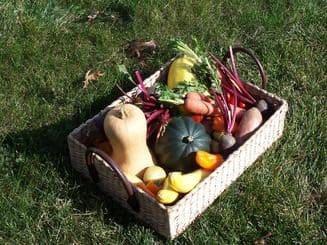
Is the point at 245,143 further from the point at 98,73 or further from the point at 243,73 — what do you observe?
Answer: the point at 98,73

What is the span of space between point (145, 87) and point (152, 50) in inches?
34.6

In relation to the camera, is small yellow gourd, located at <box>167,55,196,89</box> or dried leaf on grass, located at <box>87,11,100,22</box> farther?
dried leaf on grass, located at <box>87,11,100,22</box>

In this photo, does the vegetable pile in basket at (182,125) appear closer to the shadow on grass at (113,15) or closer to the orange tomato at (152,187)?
the orange tomato at (152,187)

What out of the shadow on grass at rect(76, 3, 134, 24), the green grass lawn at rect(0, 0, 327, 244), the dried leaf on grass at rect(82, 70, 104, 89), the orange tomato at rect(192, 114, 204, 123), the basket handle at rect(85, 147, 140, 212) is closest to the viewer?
the basket handle at rect(85, 147, 140, 212)

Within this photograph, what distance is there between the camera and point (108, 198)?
12.8 ft

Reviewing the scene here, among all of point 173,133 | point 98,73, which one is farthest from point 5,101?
point 173,133

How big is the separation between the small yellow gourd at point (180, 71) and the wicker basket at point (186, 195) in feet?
0.66

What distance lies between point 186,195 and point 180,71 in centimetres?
88

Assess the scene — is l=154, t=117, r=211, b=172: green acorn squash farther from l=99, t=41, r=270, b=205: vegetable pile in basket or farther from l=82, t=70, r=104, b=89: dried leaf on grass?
l=82, t=70, r=104, b=89: dried leaf on grass

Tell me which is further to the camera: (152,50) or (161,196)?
(152,50)

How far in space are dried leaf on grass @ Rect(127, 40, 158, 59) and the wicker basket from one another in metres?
0.82

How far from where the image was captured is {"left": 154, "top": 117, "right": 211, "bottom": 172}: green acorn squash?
3748 millimetres

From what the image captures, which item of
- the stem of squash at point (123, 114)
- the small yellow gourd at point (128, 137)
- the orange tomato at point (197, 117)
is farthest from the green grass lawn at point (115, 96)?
the stem of squash at point (123, 114)

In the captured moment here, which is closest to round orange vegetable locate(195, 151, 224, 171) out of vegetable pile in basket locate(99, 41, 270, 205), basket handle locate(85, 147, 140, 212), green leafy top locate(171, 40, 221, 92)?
vegetable pile in basket locate(99, 41, 270, 205)
